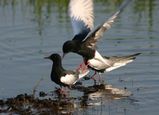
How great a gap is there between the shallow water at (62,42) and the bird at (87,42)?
0.24 metres

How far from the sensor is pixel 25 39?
55.5ft

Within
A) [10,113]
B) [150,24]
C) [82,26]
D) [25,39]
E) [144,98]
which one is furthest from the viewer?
[150,24]

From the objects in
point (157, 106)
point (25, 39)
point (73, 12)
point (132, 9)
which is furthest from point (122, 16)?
point (157, 106)

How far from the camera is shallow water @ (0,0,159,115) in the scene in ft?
41.6

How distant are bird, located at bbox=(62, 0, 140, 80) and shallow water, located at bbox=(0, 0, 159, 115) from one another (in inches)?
9.6

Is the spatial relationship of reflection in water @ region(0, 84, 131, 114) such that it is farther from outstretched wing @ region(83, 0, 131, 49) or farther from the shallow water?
outstretched wing @ region(83, 0, 131, 49)

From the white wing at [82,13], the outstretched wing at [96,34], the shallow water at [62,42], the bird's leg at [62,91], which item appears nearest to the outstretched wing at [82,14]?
the white wing at [82,13]

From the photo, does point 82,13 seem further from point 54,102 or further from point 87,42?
point 54,102

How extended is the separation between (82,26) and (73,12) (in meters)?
0.46

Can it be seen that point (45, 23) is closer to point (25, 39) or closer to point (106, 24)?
point (25, 39)

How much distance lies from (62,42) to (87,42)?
2.84 meters

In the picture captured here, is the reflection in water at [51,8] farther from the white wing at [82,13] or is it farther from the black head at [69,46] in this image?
the black head at [69,46]

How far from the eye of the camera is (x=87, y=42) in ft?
45.2

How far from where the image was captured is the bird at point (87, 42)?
13711mm
